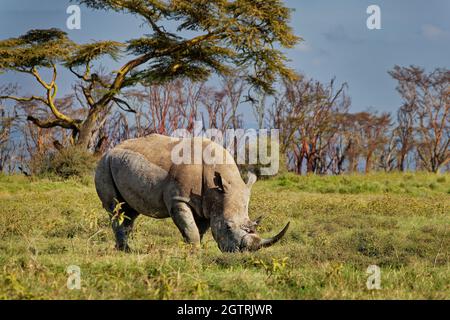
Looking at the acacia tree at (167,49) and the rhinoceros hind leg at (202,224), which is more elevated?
the acacia tree at (167,49)

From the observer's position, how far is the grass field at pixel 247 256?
5098 millimetres

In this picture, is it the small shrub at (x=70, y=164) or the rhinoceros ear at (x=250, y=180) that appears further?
the small shrub at (x=70, y=164)

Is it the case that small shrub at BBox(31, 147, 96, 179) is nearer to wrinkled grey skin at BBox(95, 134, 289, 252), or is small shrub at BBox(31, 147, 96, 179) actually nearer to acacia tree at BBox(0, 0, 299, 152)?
acacia tree at BBox(0, 0, 299, 152)

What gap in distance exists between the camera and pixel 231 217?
23.7 ft

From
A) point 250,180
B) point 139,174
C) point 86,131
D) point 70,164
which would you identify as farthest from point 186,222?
point 86,131

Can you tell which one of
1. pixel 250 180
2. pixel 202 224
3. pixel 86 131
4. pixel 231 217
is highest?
pixel 86 131

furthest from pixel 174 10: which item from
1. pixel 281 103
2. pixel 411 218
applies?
pixel 411 218

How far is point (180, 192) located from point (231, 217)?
822mm

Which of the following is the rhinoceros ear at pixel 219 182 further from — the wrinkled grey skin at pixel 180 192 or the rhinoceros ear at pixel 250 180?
the rhinoceros ear at pixel 250 180

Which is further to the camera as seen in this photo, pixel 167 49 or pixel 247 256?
pixel 167 49

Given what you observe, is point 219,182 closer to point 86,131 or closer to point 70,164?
point 70,164

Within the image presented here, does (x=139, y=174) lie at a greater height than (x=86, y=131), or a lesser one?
lesser

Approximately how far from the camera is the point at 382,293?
17.2 feet

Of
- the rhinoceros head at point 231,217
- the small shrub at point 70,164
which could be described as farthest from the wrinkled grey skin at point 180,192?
the small shrub at point 70,164
